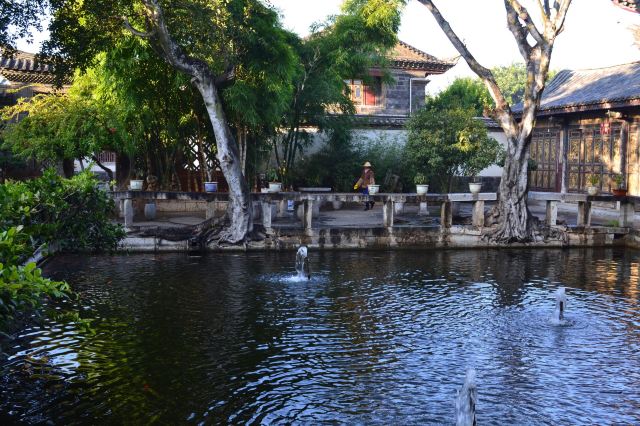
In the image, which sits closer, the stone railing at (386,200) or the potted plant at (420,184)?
the stone railing at (386,200)

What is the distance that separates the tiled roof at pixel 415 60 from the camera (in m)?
33.1

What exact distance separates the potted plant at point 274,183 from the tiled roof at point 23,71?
315 inches

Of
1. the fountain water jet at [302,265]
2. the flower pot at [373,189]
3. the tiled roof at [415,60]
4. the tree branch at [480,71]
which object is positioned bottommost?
the fountain water jet at [302,265]

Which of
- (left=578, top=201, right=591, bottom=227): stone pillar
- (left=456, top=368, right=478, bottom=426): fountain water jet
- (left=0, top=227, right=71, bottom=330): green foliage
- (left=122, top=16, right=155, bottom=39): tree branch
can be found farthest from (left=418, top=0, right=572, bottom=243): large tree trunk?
(left=0, top=227, right=71, bottom=330): green foliage

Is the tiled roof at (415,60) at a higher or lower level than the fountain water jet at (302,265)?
higher

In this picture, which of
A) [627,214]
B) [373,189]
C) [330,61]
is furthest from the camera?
[330,61]

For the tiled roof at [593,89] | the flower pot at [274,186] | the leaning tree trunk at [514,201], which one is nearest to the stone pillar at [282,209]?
the flower pot at [274,186]

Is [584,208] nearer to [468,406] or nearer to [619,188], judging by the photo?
[619,188]

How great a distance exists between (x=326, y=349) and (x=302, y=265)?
→ 19.2ft

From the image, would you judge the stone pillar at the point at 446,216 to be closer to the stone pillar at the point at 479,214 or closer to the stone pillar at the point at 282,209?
the stone pillar at the point at 479,214

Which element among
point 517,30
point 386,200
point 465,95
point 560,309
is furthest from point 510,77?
point 560,309

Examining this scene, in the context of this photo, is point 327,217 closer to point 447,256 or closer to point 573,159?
point 447,256

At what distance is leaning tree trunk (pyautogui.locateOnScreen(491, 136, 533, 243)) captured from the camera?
19.3m

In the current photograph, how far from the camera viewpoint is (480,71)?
20.0 metres
